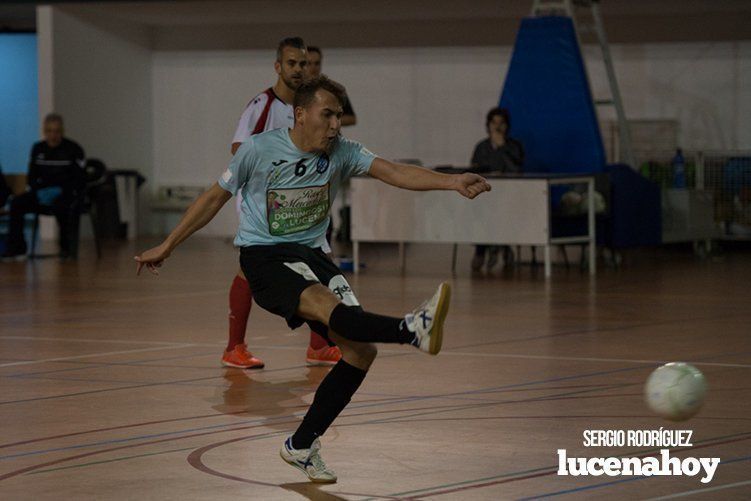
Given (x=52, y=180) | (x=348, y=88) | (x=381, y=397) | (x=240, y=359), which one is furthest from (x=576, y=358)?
(x=348, y=88)

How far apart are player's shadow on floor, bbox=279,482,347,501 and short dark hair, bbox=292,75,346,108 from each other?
1.45 metres

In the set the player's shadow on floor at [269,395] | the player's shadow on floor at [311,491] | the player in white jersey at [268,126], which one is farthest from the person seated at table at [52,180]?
the player's shadow on floor at [311,491]

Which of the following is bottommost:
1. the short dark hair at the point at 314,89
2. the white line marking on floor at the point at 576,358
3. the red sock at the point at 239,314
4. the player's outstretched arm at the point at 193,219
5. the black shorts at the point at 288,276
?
the white line marking on floor at the point at 576,358

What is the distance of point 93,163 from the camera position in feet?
53.6

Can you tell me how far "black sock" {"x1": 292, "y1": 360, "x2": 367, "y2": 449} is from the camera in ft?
15.5

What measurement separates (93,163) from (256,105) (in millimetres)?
9077

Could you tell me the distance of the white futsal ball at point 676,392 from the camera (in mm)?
4867

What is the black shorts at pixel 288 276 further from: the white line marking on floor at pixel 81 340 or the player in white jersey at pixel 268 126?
the white line marking on floor at pixel 81 340

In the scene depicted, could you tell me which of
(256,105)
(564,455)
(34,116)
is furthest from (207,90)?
(564,455)

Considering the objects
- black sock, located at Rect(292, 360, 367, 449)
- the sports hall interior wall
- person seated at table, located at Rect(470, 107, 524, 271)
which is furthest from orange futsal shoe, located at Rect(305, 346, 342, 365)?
the sports hall interior wall

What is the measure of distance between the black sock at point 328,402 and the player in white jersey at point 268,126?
2669 millimetres

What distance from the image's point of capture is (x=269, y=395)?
6500mm

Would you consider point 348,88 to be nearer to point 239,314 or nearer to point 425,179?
point 239,314

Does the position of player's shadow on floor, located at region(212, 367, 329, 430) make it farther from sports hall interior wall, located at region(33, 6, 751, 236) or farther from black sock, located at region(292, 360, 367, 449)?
sports hall interior wall, located at region(33, 6, 751, 236)
